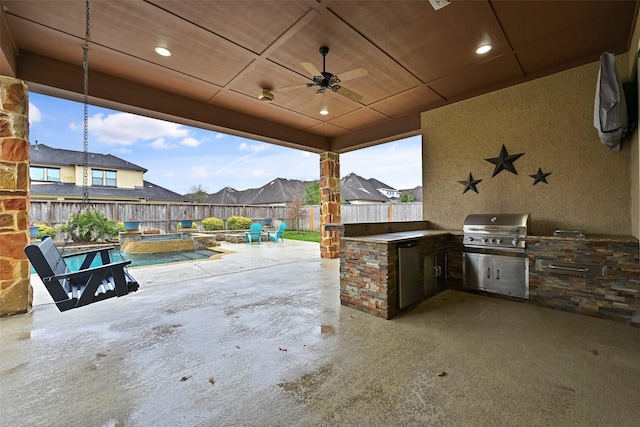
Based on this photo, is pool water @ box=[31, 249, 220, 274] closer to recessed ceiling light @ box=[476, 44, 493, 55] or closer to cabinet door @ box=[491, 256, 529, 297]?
cabinet door @ box=[491, 256, 529, 297]

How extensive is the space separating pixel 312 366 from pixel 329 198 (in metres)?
5.03

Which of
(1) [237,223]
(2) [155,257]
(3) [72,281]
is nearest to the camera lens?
(3) [72,281]

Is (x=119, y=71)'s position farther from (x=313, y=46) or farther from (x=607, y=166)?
(x=607, y=166)

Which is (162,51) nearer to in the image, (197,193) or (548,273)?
(548,273)

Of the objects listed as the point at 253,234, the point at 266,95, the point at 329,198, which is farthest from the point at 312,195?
the point at 266,95

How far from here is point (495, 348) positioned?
2277mm

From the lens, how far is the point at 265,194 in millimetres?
24047

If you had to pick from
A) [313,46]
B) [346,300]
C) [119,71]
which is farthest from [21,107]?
[346,300]

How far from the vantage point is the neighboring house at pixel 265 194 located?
71.7 ft

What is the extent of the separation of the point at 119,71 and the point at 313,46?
2588 mm

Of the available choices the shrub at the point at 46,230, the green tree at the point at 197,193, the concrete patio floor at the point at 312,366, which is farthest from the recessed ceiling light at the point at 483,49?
the green tree at the point at 197,193

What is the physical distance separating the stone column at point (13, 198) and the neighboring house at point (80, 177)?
33.4ft

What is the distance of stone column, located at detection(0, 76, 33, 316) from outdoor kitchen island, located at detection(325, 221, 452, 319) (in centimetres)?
360

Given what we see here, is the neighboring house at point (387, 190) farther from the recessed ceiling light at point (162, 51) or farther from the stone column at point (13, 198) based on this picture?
the stone column at point (13, 198)
